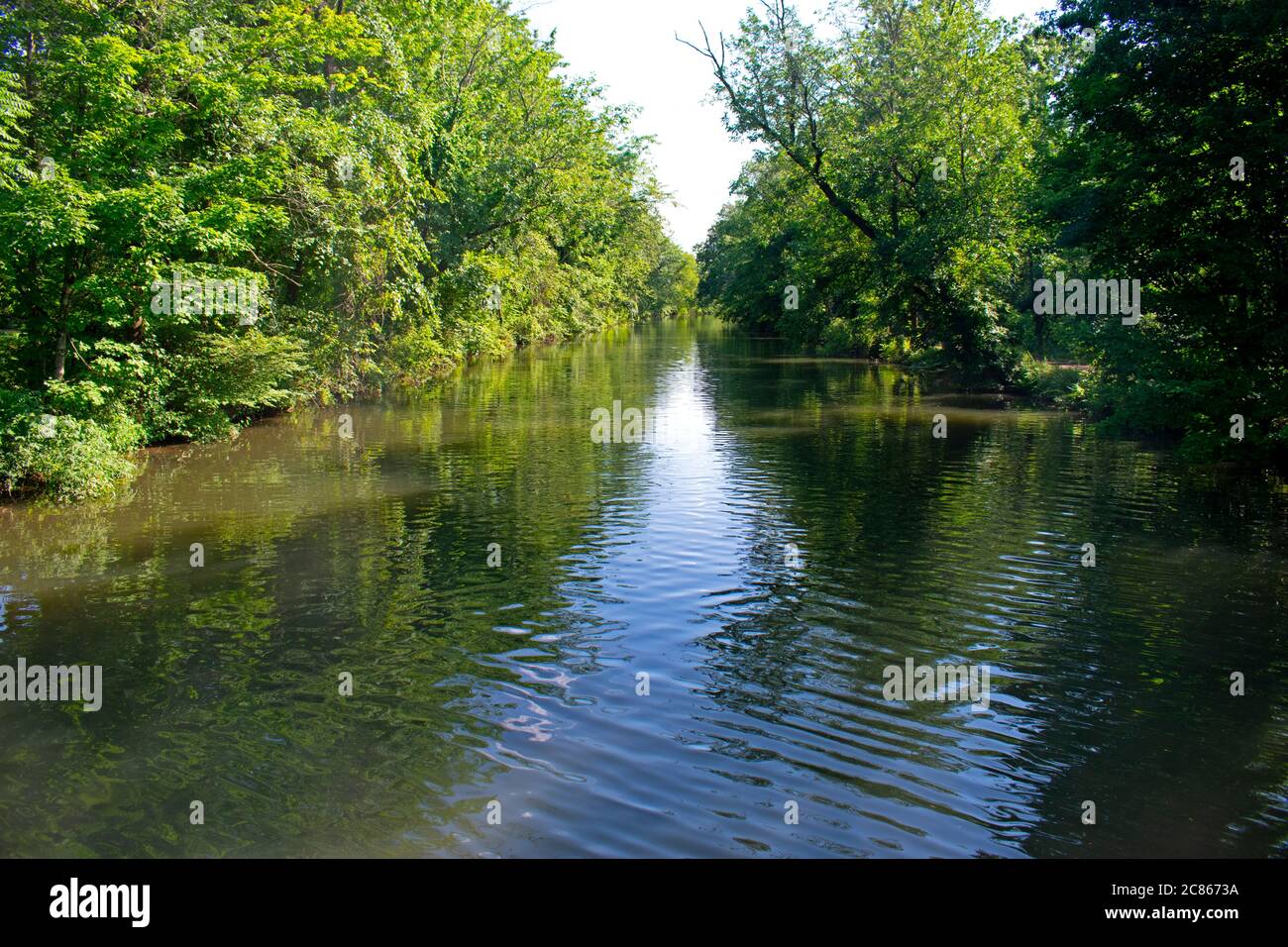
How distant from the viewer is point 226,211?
17719 mm

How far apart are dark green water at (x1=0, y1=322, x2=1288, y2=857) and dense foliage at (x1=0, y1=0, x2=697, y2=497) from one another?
3.00 meters

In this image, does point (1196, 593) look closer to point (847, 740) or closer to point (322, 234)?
point (847, 740)

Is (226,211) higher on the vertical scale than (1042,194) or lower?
lower

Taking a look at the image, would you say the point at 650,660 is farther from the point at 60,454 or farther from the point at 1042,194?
the point at 1042,194

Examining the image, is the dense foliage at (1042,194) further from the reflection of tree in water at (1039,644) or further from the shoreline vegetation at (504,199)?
the reflection of tree in water at (1039,644)

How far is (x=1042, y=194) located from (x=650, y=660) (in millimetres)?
19374

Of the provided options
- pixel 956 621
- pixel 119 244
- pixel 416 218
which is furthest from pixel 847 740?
pixel 416 218

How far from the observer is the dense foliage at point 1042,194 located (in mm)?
15305

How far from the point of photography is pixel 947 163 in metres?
34.2

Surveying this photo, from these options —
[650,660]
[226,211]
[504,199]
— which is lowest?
[650,660]

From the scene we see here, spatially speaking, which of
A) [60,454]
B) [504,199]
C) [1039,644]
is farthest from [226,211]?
[504,199]

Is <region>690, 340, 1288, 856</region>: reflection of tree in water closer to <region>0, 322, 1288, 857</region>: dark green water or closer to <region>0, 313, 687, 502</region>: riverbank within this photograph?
<region>0, 322, 1288, 857</region>: dark green water

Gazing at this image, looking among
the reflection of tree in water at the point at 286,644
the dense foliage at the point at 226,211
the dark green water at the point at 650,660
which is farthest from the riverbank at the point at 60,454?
the reflection of tree in water at the point at 286,644

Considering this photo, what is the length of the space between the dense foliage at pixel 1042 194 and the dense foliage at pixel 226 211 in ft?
37.2
